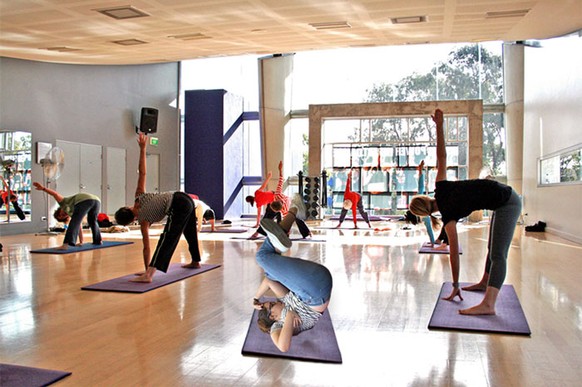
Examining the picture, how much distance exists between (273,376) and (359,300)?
1.77 metres

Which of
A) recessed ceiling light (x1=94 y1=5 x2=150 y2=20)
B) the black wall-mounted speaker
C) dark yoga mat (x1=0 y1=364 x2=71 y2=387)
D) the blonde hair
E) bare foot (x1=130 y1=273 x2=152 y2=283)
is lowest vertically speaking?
bare foot (x1=130 y1=273 x2=152 y2=283)

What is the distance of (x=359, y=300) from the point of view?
4.13 m

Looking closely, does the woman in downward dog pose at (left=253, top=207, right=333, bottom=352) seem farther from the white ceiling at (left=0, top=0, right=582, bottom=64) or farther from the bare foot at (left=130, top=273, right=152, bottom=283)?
the white ceiling at (left=0, top=0, right=582, bottom=64)

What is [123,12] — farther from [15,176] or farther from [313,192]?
[313,192]

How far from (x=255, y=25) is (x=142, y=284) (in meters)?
3.87

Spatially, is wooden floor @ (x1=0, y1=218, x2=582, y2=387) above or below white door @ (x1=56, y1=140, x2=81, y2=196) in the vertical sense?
below

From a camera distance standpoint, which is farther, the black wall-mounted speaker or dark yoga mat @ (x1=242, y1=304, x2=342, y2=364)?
the black wall-mounted speaker

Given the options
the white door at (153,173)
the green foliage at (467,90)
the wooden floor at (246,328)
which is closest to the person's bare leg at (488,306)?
the wooden floor at (246,328)

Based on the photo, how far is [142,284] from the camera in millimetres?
4742

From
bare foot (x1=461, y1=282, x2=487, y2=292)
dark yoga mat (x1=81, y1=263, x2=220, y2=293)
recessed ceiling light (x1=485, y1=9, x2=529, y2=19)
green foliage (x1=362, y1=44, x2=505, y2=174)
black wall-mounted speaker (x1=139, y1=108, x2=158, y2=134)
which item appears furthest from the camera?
green foliage (x1=362, y1=44, x2=505, y2=174)

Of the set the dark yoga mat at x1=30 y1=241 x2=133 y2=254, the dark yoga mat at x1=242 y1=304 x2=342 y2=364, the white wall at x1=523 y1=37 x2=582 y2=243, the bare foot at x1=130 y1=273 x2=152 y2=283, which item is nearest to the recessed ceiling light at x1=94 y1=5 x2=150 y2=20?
the bare foot at x1=130 y1=273 x2=152 y2=283

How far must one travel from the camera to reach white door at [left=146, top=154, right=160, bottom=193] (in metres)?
14.6

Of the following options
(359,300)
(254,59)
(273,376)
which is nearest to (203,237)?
(359,300)

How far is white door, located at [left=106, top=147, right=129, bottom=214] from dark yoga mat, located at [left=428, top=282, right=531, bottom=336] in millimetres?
10378
